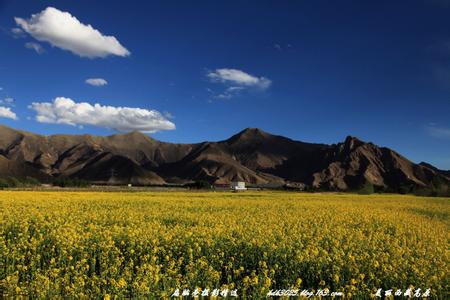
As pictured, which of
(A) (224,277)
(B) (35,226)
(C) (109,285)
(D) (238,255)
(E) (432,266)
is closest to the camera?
(C) (109,285)

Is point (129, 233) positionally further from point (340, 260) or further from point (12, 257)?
point (340, 260)

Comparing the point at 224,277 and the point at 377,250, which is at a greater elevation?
the point at 377,250

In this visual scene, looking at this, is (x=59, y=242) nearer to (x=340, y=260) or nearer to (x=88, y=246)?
(x=88, y=246)

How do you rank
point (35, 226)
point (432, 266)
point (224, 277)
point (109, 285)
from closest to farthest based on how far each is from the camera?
point (109, 285) → point (432, 266) → point (224, 277) → point (35, 226)

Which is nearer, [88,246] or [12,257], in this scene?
[12,257]

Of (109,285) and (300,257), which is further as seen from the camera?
(300,257)

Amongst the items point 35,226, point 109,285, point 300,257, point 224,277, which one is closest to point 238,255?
point 224,277

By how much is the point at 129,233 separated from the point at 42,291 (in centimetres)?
515

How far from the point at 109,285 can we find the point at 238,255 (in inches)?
155

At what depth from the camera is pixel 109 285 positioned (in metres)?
8.43

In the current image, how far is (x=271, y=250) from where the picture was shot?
34.9 ft

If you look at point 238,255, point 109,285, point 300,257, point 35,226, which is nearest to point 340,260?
point 300,257

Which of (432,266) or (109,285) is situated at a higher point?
(432,266)

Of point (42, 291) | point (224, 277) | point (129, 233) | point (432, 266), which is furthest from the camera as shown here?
point (129, 233)
